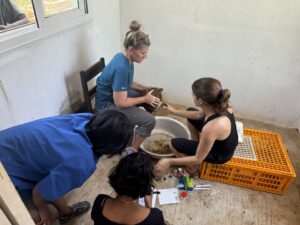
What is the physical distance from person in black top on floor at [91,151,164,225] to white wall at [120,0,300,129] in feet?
5.02

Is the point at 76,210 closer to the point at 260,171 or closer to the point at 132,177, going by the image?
the point at 132,177

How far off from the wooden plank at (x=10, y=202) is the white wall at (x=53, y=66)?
3.14ft

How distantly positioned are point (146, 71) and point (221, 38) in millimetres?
839

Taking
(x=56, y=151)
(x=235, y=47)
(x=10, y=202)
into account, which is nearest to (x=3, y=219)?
(x=10, y=202)

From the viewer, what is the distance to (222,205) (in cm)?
151

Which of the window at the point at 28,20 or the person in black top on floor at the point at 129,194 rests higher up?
the window at the point at 28,20

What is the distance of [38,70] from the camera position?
147cm

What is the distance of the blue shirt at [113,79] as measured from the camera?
59.0 inches

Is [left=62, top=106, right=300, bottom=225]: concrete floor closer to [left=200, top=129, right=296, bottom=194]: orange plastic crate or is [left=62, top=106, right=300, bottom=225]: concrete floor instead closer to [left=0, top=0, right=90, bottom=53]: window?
[left=200, top=129, right=296, bottom=194]: orange plastic crate

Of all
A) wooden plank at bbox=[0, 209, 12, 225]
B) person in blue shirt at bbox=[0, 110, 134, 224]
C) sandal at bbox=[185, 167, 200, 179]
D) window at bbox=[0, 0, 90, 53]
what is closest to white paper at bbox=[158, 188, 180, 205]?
sandal at bbox=[185, 167, 200, 179]

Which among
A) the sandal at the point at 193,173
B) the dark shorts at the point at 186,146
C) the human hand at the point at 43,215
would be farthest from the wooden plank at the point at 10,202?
the sandal at the point at 193,173

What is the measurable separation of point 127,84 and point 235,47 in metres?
1.11

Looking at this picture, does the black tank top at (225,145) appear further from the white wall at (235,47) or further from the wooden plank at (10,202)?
the wooden plank at (10,202)

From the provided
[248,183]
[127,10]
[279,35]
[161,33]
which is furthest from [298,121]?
[127,10]
